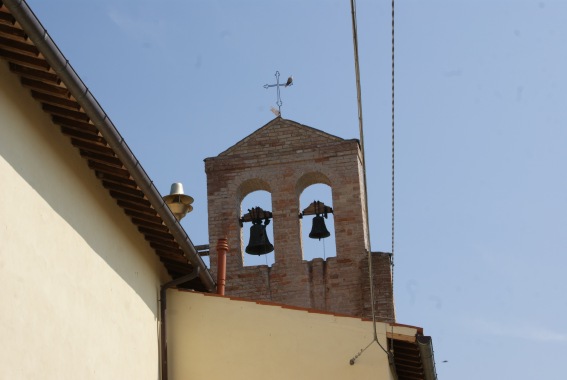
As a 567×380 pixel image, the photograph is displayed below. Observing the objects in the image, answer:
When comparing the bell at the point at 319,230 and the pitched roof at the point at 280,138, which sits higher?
the pitched roof at the point at 280,138

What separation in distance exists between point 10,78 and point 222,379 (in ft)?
13.6

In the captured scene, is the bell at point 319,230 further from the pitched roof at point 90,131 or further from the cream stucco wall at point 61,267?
the cream stucco wall at point 61,267

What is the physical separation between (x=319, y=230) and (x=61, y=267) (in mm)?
9180

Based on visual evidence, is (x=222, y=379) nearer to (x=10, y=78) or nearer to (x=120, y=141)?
(x=120, y=141)

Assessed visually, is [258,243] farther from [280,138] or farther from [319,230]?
[280,138]

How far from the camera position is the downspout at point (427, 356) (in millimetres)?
12297

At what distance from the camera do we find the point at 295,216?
63.3ft

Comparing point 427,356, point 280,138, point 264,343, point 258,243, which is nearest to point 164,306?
point 264,343

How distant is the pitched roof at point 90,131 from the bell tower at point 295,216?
204 inches

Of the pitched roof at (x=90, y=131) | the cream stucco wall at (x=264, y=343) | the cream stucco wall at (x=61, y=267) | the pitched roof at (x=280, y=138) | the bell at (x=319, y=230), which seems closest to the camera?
the pitched roof at (x=90, y=131)

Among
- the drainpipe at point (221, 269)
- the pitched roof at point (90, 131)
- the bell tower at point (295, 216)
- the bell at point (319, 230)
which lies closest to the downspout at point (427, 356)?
the pitched roof at point (90, 131)

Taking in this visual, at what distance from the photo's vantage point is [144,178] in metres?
11.4

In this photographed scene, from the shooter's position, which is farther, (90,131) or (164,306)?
(164,306)

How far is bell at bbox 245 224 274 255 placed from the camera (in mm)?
19016
